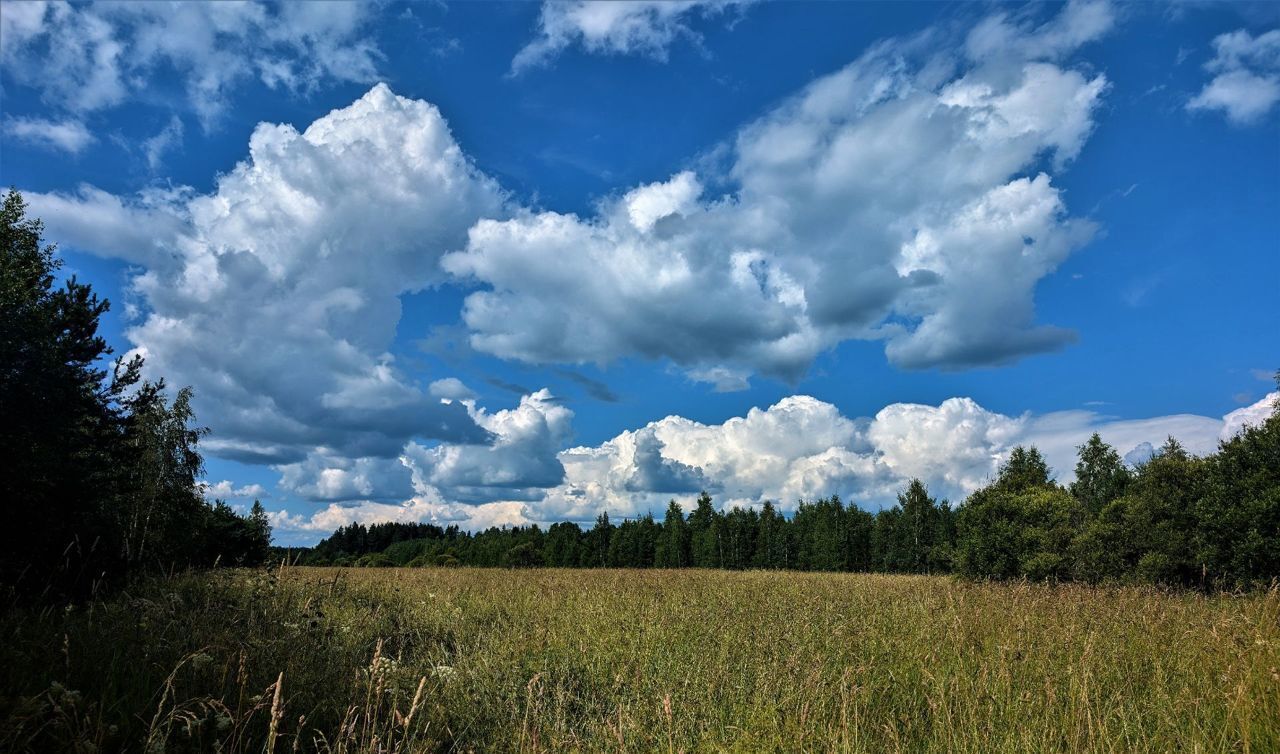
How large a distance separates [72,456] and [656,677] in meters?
13.0

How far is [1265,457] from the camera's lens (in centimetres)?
1914

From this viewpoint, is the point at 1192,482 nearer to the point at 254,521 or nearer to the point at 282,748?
the point at 282,748

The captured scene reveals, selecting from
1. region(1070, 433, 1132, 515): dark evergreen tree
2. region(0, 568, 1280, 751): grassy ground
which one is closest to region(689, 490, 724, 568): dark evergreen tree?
region(1070, 433, 1132, 515): dark evergreen tree

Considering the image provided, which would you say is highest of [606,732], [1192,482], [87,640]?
[1192,482]

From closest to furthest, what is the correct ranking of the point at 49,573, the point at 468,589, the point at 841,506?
1. the point at 49,573
2. the point at 468,589
3. the point at 841,506

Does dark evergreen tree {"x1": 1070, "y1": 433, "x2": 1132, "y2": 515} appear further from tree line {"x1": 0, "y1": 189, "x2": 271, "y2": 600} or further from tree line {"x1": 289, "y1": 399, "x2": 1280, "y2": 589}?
tree line {"x1": 0, "y1": 189, "x2": 271, "y2": 600}

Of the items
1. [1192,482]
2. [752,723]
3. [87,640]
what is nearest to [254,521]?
[87,640]

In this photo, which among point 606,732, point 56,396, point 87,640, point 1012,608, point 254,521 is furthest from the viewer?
point 254,521

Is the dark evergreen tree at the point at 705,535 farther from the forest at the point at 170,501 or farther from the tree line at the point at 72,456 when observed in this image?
the tree line at the point at 72,456

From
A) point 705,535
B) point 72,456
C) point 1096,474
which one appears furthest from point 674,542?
point 72,456

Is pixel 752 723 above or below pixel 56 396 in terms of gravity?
below

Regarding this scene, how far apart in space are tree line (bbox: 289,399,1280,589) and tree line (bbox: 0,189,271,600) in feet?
12.1

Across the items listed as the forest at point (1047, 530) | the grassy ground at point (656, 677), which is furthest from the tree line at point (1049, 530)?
the grassy ground at point (656, 677)

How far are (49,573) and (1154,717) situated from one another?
15057 mm
